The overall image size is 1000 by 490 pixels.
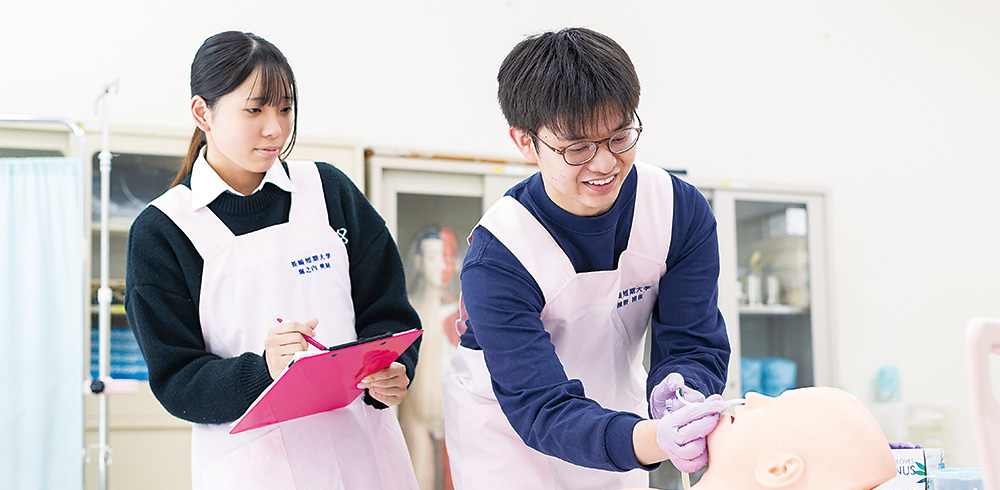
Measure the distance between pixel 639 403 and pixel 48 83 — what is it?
2.66 meters

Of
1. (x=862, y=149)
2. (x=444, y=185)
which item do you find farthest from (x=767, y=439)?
(x=862, y=149)

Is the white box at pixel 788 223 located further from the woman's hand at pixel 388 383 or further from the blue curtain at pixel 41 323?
the blue curtain at pixel 41 323

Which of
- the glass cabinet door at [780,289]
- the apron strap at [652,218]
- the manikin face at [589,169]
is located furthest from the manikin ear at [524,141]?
the glass cabinet door at [780,289]

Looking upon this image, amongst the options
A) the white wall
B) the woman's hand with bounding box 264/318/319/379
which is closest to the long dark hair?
the woman's hand with bounding box 264/318/319/379

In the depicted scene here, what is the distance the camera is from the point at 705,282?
142 centimetres

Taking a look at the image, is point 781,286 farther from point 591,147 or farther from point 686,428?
point 686,428

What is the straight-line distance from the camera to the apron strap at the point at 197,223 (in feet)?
4.76

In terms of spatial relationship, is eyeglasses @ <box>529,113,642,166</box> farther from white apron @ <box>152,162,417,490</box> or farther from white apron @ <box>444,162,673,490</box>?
white apron @ <box>152,162,417,490</box>

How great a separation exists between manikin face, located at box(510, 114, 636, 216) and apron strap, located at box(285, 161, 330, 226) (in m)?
0.45

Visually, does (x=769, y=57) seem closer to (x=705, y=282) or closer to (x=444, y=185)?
(x=444, y=185)

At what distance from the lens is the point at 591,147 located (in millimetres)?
1230

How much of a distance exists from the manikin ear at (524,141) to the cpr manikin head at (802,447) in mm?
531

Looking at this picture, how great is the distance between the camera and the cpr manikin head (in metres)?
0.96

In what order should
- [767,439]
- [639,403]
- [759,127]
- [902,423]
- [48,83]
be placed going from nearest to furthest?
1. [767,439]
2. [639,403]
3. [48,83]
4. [902,423]
5. [759,127]
